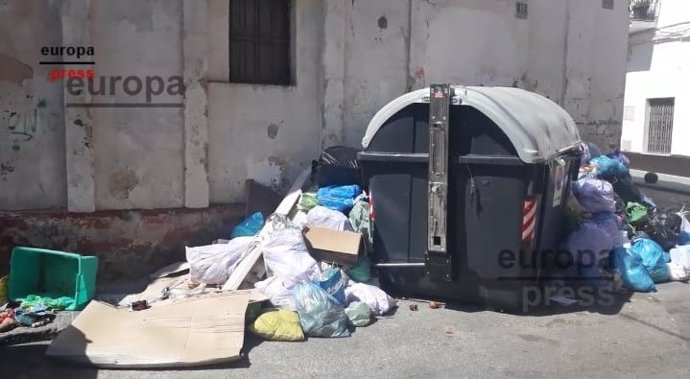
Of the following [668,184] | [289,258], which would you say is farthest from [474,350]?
[668,184]

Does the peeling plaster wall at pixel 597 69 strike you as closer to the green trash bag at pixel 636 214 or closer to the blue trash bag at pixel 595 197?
the green trash bag at pixel 636 214

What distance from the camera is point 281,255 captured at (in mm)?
5383

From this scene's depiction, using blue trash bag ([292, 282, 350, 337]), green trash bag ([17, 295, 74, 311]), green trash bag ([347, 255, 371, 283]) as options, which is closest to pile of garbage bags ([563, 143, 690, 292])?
green trash bag ([347, 255, 371, 283])

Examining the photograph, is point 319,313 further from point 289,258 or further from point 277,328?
point 289,258

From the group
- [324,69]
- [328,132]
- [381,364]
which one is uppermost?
[324,69]

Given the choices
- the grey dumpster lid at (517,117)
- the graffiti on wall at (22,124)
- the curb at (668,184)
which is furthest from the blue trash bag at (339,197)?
the curb at (668,184)

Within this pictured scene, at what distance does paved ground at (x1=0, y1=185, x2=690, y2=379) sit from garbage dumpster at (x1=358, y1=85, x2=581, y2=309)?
1.11ft

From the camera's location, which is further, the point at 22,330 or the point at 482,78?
the point at 482,78

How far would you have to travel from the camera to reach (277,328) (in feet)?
15.2

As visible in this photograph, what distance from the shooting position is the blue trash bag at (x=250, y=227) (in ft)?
20.1

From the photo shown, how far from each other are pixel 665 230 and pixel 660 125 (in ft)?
38.7

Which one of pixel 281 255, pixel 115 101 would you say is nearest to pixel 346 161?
pixel 281 255

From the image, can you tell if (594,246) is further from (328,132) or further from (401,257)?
(328,132)

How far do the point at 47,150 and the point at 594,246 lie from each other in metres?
4.99
